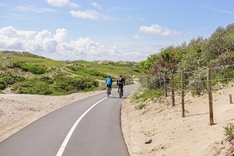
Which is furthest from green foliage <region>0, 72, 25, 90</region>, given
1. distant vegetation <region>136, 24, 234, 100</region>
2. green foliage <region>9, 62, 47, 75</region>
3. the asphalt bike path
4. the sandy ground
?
the asphalt bike path

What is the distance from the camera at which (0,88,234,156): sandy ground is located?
8.27 m

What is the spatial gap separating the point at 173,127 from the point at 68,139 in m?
3.69

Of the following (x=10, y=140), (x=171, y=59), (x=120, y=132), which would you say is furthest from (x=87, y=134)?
(x=171, y=59)

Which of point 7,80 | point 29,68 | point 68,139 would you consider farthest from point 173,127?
point 29,68

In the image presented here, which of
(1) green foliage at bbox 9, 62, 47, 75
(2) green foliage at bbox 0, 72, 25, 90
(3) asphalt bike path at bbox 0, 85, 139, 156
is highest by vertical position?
(1) green foliage at bbox 9, 62, 47, 75

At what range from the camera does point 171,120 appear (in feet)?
41.3

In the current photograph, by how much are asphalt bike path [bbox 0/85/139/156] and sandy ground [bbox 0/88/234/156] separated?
514mm

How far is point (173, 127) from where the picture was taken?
37.4 ft

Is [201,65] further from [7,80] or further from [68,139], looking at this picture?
[7,80]

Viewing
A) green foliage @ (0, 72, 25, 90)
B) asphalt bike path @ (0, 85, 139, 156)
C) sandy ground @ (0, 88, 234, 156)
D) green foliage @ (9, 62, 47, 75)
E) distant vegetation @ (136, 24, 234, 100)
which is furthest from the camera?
green foliage @ (9, 62, 47, 75)

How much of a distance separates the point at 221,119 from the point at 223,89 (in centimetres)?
474

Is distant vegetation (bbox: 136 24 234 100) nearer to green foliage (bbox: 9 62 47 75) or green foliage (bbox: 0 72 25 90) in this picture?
green foliage (bbox: 0 72 25 90)

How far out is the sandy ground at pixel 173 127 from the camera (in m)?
8.27

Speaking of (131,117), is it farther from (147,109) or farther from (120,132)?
(120,132)
